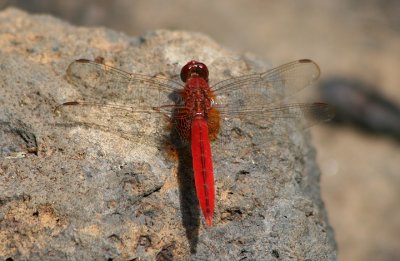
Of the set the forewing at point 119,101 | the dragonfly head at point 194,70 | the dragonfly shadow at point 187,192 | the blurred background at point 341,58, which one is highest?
the blurred background at point 341,58

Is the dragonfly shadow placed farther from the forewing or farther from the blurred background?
the blurred background

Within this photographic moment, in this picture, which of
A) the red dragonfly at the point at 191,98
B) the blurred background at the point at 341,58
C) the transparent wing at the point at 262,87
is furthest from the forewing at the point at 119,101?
the blurred background at the point at 341,58

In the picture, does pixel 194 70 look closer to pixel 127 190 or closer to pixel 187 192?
pixel 187 192

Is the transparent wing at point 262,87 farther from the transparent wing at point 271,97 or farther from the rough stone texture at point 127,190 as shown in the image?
the rough stone texture at point 127,190

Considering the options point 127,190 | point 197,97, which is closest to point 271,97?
point 197,97

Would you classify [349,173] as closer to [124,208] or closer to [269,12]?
[269,12]

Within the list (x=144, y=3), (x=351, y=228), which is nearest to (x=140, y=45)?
(x=351, y=228)
